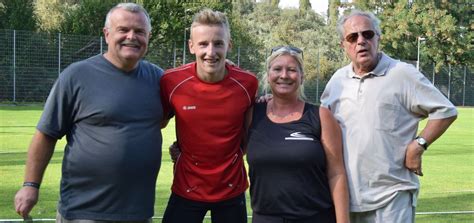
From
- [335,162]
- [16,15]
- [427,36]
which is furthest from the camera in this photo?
[427,36]

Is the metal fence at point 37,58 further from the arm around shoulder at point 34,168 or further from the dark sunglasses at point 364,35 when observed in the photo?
the arm around shoulder at point 34,168

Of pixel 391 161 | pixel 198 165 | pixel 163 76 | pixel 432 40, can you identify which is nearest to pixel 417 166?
pixel 391 161

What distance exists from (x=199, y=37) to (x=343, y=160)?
127cm

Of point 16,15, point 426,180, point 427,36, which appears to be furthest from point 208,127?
point 427,36

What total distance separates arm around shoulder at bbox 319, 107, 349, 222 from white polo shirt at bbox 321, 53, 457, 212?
0.55ft

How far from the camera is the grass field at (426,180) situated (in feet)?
25.4

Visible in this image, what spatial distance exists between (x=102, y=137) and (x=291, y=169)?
3.97 ft

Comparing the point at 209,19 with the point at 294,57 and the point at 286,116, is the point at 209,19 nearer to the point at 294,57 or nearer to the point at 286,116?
the point at 294,57

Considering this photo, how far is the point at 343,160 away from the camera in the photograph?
13.6 ft

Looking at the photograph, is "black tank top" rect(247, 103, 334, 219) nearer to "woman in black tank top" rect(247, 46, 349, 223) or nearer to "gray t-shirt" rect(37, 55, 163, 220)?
"woman in black tank top" rect(247, 46, 349, 223)

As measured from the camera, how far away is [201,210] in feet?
14.6

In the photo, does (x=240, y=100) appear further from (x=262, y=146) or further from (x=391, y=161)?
(x=391, y=161)

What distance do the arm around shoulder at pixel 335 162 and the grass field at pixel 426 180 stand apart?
3.76 m

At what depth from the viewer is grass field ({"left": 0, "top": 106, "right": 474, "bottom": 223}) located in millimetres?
7754
